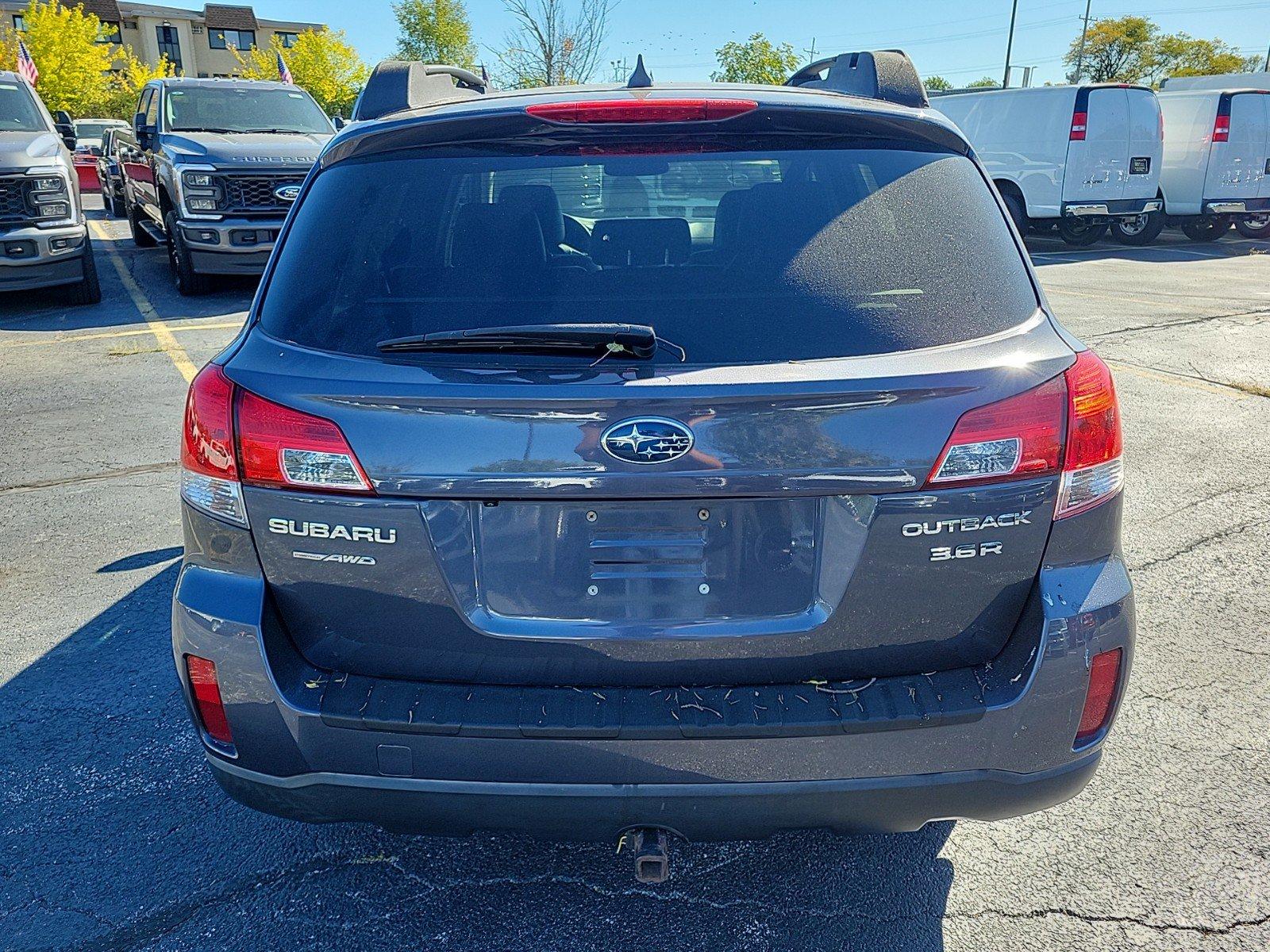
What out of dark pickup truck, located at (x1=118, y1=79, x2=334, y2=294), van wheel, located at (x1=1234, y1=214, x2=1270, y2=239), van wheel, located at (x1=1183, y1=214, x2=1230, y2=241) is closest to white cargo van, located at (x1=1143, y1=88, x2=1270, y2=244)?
van wheel, located at (x1=1183, y1=214, x2=1230, y2=241)

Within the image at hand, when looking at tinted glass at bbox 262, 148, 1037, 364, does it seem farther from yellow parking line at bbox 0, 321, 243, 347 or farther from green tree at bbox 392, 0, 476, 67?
green tree at bbox 392, 0, 476, 67

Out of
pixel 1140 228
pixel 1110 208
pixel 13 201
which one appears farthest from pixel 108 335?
pixel 1140 228

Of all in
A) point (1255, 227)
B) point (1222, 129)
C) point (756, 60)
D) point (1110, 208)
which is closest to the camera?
point (1110, 208)

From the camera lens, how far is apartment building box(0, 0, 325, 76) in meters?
78.2

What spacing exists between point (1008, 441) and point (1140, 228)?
63.3 feet

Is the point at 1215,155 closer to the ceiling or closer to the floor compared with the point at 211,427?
closer to the floor

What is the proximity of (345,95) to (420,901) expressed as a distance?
2514 inches

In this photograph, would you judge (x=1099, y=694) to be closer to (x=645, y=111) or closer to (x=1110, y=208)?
(x=645, y=111)

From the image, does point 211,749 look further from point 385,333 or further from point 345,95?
point 345,95

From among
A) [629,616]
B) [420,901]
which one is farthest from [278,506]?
[420,901]

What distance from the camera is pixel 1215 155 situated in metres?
17.3

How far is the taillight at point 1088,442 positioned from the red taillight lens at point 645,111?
35.0 inches

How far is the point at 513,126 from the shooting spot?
2232 mm

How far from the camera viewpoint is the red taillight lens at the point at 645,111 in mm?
2225
